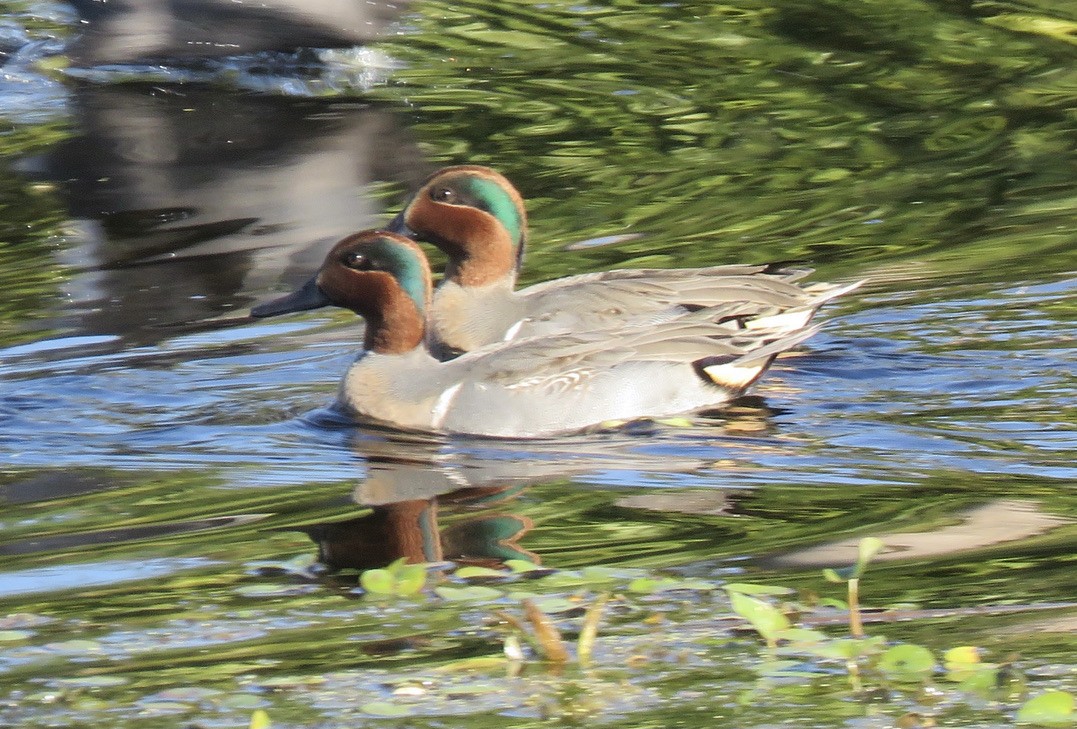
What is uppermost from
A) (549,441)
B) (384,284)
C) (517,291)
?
(384,284)

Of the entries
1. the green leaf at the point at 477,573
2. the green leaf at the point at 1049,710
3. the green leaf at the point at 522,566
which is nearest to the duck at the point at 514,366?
the green leaf at the point at 522,566

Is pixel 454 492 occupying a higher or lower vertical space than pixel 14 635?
lower

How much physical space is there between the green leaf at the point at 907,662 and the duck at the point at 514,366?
118 inches

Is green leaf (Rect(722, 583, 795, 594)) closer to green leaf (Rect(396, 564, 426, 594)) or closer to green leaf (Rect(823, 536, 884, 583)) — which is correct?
green leaf (Rect(823, 536, 884, 583))

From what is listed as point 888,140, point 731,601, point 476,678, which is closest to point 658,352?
point 731,601

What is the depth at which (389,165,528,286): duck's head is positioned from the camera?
8.29 m

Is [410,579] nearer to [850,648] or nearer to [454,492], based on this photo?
[850,648]

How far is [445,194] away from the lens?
8.35m

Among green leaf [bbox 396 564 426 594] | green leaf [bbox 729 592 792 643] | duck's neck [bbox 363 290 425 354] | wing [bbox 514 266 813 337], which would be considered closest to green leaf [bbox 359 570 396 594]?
green leaf [bbox 396 564 426 594]

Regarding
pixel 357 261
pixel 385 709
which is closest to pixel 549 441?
pixel 357 261

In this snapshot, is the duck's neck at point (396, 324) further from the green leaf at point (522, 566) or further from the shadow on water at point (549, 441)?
the green leaf at point (522, 566)

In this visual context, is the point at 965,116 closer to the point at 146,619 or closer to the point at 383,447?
the point at 383,447

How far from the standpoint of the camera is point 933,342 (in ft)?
26.0

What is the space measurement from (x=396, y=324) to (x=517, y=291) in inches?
50.4
